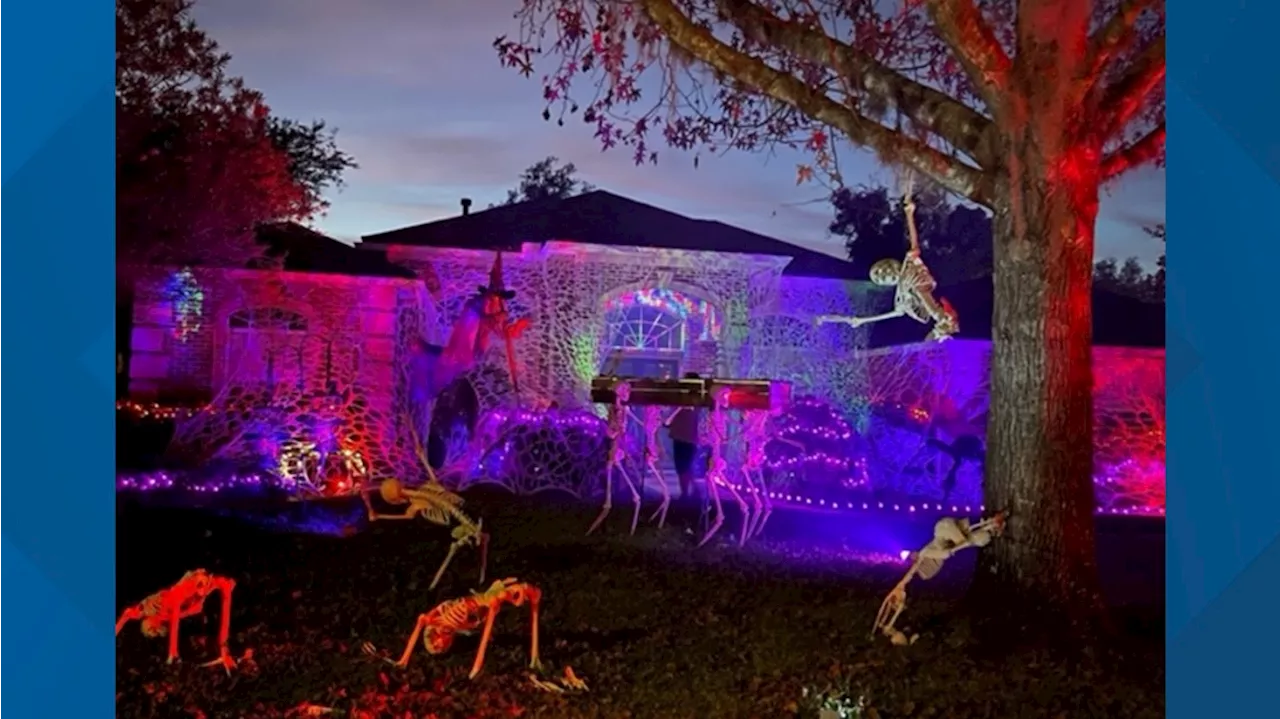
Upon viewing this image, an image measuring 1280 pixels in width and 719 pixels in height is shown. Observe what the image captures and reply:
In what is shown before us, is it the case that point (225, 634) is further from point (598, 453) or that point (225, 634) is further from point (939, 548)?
point (598, 453)

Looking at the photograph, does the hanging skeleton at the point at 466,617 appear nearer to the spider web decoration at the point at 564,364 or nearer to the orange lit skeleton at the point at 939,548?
the orange lit skeleton at the point at 939,548

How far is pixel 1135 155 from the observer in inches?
228

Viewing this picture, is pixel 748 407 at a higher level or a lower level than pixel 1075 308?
lower

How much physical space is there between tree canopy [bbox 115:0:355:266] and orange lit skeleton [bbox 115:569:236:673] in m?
7.25

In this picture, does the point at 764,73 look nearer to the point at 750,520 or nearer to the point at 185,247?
the point at 750,520

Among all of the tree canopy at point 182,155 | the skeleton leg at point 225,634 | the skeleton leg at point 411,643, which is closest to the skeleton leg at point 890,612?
the skeleton leg at point 411,643

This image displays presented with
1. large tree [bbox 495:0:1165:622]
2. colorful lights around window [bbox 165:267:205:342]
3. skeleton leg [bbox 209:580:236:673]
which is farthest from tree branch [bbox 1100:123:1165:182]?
colorful lights around window [bbox 165:267:205:342]

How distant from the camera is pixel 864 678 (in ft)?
14.2

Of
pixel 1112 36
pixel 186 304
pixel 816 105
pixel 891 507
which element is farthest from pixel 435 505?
pixel 186 304

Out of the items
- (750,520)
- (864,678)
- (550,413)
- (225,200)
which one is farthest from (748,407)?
(225,200)

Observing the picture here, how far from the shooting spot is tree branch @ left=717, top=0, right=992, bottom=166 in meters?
5.37

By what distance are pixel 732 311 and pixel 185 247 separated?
7.70 metres

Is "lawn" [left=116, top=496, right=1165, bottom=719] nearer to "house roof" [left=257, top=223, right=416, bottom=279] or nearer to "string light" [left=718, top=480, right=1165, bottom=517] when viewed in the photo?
"string light" [left=718, top=480, right=1165, bottom=517]

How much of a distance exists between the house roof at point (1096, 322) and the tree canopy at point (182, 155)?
9.78 meters
